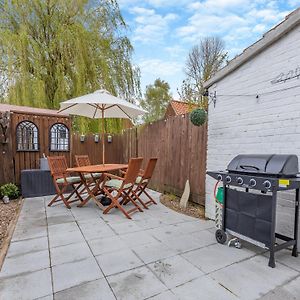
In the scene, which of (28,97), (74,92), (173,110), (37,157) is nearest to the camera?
(37,157)

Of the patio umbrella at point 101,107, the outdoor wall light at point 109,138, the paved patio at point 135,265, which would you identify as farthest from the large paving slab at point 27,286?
the outdoor wall light at point 109,138

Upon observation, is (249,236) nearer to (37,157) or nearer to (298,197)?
(298,197)

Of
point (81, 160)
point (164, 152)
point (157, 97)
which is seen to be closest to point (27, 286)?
point (81, 160)

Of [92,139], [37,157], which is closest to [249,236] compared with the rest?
[37,157]

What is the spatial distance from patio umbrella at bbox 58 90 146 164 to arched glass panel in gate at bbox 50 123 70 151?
135 cm

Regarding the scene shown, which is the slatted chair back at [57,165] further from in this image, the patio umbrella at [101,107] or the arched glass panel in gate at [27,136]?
the arched glass panel in gate at [27,136]

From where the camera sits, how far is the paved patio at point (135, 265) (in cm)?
183

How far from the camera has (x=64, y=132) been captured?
20.6 feet

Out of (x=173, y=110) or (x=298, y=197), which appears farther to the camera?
(x=173, y=110)

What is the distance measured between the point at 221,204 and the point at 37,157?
16.2 feet

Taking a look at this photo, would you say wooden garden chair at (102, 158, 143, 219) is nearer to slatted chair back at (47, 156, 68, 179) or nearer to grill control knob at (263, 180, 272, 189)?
slatted chair back at (47, 156, 68, 179)

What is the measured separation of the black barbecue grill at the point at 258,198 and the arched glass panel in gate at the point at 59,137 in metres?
4.77

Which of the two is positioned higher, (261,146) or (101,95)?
(101,95)

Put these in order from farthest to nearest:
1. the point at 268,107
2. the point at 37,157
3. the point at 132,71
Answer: the point at 132,71, the point at 37,157, the point at 268,107
